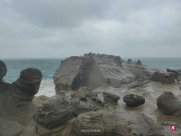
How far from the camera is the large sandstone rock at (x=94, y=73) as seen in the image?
22.5 metres

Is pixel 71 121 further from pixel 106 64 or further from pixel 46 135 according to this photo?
pixel 106 64

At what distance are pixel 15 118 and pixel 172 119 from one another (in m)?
3.82

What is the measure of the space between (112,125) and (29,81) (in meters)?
2.55

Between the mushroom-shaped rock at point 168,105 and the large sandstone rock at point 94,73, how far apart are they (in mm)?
10710

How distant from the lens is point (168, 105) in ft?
31.5

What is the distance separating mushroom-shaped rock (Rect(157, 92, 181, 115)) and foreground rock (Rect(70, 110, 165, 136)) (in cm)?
331

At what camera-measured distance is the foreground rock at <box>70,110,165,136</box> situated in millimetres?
5930

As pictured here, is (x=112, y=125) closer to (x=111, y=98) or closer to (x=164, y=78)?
(x=111, y=98)

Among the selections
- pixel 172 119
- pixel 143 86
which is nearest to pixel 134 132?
pixel 172 119

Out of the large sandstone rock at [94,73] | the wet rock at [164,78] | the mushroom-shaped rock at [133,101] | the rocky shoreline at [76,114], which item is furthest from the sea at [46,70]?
the rocky shoreline at [76,114]

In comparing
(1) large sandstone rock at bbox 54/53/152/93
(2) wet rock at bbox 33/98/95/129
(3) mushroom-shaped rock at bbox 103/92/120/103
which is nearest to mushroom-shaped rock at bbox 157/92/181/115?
(3) mushroom-shaped rock at bbox 103/92/120/103

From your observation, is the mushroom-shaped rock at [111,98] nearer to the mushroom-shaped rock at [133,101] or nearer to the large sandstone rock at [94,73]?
the mushroom-shaped rock at [133,101]

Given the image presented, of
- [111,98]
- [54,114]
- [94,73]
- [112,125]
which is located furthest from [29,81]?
[94,73]

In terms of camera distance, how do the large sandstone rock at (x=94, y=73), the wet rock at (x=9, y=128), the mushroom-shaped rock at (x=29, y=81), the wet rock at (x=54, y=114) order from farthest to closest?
the large sandstone rock at (x=94, y=73), the mushroom-shaped rock at (x=29, y=81), the wet rock at (x=9, y=128), the wet rock at (x=54, y=114)
